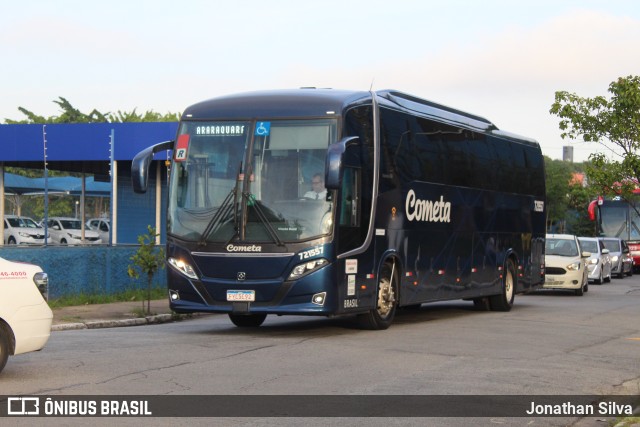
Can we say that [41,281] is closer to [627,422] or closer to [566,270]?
[627,422]

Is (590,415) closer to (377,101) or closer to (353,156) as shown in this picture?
(353,156)

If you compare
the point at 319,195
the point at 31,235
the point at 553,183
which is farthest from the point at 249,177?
the point at 553,183

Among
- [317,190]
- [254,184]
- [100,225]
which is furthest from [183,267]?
[100,225]

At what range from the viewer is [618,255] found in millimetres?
45062

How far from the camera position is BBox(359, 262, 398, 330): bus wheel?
1697cm

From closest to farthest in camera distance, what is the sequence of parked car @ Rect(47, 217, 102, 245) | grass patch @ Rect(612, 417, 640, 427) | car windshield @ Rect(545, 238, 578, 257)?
grass patch @ Rect(612, 417, 640, 427) → car windshield @ Rect(545, 238, 578, 257) → parked car @ Rect(47, 217, 102, 245)

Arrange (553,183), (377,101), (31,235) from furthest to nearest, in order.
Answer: (553,183) < (31,235) < (377,101)

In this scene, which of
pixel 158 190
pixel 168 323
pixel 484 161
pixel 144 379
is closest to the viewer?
pixel 144 379

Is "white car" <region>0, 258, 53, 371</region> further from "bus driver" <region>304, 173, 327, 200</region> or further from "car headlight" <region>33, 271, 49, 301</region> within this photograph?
"bus driver" <region>304, 173, 327, 200</region>

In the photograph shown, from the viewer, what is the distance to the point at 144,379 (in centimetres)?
1076

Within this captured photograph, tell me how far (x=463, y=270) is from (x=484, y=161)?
2.59 metres

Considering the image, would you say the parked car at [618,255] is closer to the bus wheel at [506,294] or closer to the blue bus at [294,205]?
the bus wheel at [506,294]

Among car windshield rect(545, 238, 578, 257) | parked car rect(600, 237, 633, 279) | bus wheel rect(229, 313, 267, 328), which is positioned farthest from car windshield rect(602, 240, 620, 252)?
bus wheel rect(229, 313, 267, 328)

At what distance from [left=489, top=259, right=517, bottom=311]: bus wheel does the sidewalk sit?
7.13m
